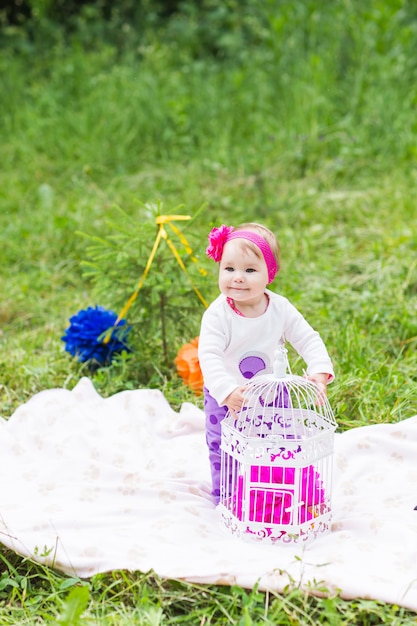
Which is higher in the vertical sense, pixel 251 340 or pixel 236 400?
pixel 251 340

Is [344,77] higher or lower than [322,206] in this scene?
higher

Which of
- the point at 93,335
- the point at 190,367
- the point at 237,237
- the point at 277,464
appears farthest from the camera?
the point at 93,335

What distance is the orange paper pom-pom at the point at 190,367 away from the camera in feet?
12.2

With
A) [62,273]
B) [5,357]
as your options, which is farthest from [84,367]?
[62,273]

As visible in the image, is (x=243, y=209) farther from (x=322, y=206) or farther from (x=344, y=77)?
(x=344, y=77)

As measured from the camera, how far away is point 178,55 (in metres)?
8.22

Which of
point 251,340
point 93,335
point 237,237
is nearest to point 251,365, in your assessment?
point 251,340

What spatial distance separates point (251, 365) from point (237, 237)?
0.43m

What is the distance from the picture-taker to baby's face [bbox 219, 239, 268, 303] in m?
2.69

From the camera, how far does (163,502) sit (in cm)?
294

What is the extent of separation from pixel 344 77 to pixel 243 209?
2059 mm

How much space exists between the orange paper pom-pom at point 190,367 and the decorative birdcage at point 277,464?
2.96ft

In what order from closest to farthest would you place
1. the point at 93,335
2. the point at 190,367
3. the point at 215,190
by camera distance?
the point at 190,367, the point at 93,335, the point at 215,190

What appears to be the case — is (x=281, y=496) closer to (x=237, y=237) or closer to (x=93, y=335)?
(x=237, y=237)
